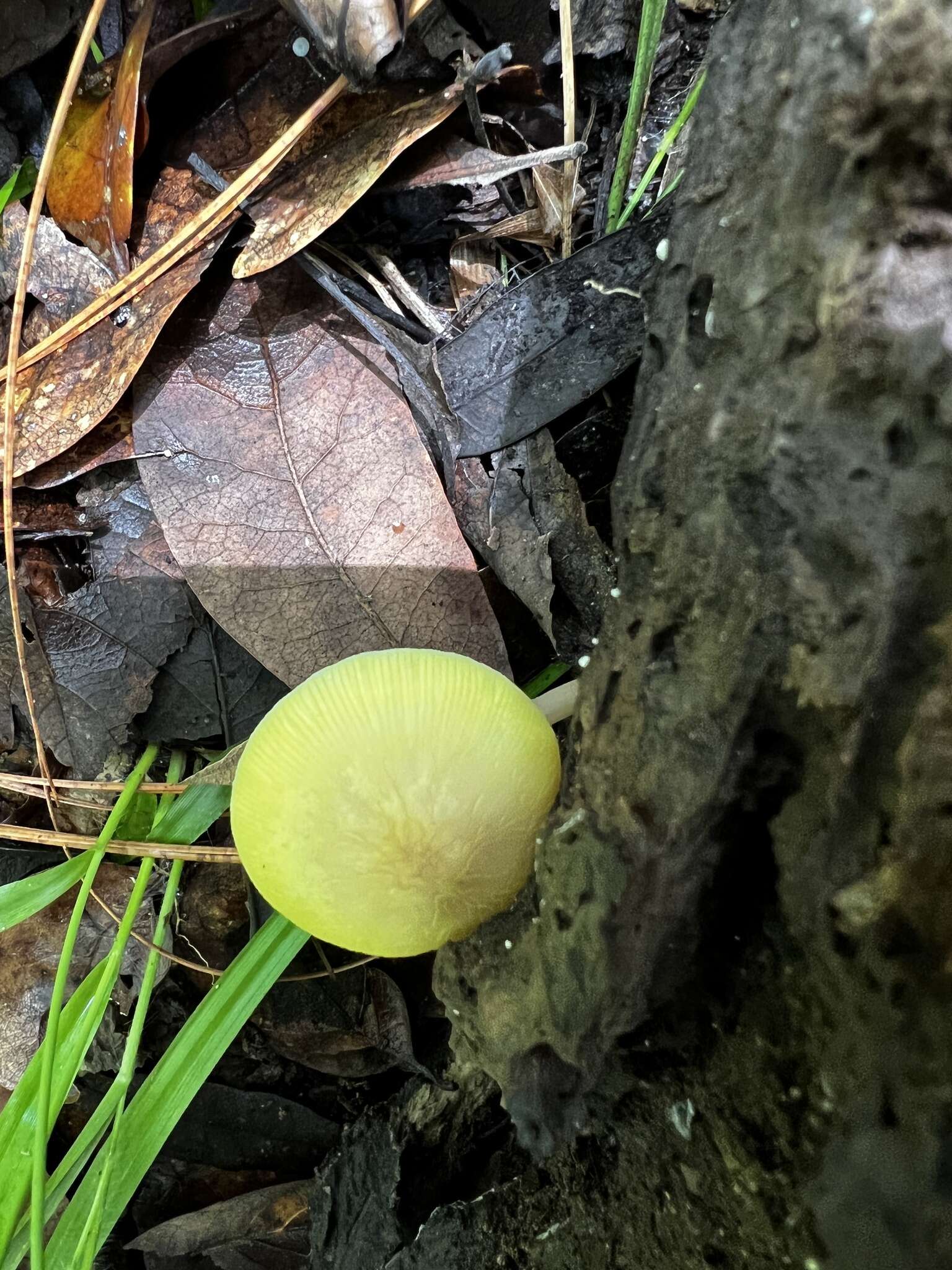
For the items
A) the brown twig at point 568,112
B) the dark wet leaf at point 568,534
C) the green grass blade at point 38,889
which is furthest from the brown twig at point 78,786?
the brown twig at point 568,112

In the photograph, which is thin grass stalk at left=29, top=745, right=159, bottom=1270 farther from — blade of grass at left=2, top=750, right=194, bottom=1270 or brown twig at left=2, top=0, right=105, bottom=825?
brown twig at left=2, top=0, right=105, bottom=825

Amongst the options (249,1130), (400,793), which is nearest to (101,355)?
(400,793)

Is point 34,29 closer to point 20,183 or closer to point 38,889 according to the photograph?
point 20,183

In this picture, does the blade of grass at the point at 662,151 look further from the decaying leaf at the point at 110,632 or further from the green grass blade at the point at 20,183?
the green grass blade at the point at 20,183

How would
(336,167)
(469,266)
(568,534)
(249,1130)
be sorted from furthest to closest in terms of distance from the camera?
(249,1130) → (469,266) → (336,167) → (568,534)

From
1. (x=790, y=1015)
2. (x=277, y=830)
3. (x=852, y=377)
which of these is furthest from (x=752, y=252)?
(x=277, y=830)
